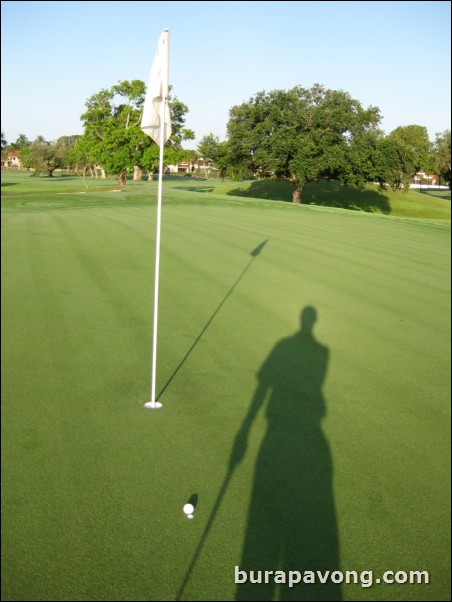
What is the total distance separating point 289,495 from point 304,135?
45.6 meters

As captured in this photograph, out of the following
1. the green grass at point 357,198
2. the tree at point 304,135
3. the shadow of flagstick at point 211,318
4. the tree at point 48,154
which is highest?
the tree at point 48,154

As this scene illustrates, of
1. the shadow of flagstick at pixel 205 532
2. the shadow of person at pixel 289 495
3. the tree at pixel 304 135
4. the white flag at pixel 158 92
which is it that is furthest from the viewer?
the tree at pixel 304 135

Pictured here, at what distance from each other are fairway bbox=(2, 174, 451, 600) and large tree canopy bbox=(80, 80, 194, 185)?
42.2 m

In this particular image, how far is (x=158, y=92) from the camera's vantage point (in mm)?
5543

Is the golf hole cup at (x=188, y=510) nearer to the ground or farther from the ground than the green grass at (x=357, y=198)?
nearer to the ground

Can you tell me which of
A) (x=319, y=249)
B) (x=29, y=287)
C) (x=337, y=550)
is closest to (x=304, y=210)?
(x=319, y=249)

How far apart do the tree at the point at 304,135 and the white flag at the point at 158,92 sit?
4052cm

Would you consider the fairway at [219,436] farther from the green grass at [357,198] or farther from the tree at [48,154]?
the tree at [48,154]

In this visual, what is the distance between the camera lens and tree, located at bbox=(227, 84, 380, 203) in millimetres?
44781

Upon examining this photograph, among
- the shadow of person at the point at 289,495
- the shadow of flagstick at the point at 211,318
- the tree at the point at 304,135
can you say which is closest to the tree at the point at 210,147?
the tree at the point at 304,135

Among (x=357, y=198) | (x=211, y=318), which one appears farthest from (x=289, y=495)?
(x=357, y=198)

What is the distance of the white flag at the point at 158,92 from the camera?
5.30m

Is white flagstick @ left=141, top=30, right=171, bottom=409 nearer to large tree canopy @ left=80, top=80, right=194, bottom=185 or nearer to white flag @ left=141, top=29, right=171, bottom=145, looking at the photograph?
white flag @ left=141, top=29, right=171, bottom=145

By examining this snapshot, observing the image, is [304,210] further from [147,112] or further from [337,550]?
[337,550]
